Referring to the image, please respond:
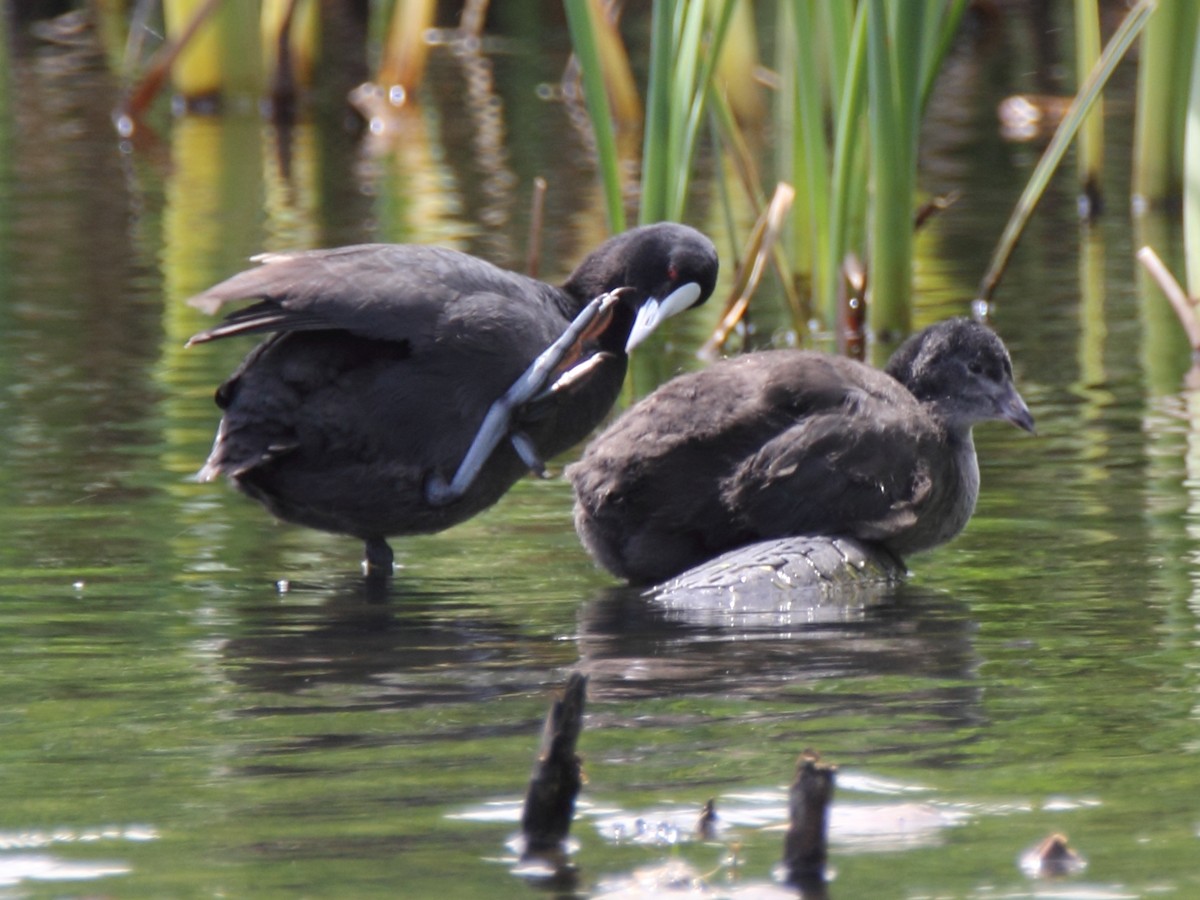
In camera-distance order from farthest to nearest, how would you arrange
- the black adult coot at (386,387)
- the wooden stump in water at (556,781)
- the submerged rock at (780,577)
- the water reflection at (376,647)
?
the black adult coot at (386,387) → the submerged rock at (780,577) → the water reflection at (376,647) → the wooden stump in water at (556,781)

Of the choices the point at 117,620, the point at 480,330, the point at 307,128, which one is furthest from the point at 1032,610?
the point at 307,128

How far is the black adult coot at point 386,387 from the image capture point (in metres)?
5.31

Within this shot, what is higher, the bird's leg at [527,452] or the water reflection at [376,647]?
the bird's leg at [527,452]

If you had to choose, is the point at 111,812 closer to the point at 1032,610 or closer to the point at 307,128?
the point at 1032,610

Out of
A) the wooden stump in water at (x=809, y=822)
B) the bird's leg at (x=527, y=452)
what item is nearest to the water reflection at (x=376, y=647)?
the bird's leg at (x=527, y=452)

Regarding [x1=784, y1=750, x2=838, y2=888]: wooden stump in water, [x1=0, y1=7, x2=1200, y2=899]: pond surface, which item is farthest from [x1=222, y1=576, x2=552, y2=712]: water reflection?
[x1=784, y1=750, x2=838, y2=888]: wooden stump in water

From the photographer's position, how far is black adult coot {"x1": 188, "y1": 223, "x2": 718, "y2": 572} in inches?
209

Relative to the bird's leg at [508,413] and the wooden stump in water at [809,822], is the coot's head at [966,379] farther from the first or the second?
the wooden stump in water at [809,822]

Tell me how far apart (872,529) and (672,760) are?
5.85 ft

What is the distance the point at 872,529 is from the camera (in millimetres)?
5402

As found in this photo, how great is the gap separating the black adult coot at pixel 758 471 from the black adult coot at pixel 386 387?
222mm

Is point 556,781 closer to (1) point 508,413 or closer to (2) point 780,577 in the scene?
(2) point 780,577

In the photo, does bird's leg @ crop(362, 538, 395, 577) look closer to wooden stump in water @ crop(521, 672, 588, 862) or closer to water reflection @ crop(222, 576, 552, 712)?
water reflection @ crop(222, 576, 552, 712)

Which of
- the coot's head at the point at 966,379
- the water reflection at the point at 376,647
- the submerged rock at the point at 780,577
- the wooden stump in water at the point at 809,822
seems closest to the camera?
the wooden stump in water at the point at 809,822
